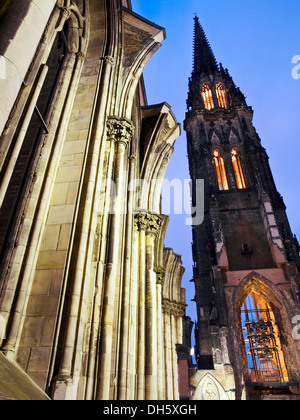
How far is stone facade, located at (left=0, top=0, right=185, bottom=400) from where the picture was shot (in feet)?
10.4

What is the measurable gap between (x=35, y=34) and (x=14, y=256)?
7.47ft

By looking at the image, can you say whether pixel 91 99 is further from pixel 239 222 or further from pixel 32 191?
pixel 239 222

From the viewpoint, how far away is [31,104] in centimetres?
377

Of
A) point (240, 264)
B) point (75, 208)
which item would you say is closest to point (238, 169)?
point (240, 264)

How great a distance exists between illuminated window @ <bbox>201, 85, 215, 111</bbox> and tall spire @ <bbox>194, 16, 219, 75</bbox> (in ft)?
11.9

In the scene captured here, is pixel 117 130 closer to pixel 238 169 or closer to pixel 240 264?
pixel 240 264

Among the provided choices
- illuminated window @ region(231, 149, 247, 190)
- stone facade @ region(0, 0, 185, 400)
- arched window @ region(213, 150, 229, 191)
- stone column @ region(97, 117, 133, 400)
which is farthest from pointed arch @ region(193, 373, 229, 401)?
arched window @ region(213, 150, 229, 191)

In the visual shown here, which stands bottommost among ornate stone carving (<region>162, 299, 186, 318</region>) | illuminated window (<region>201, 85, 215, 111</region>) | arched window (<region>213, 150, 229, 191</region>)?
ornate stone carving (<region>162, 299, 186, 318</region>)

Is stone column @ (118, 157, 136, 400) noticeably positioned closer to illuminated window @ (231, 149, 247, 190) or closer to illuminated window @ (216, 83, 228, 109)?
illuminated window @ (231, 149, 247, 190)

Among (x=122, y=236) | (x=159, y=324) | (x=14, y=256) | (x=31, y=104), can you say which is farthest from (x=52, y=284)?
(x=159, y=324)

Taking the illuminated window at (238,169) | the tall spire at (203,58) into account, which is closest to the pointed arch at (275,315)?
the illuminated window at (238,169)

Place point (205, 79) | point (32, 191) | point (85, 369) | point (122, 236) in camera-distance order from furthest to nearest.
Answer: point (205, 79)
point (122, 236)
point (32, 191)
point (85, 369)

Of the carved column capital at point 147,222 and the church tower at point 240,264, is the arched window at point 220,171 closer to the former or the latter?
Answer: the church tower at point 240,264

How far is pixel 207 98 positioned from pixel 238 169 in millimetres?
11663
